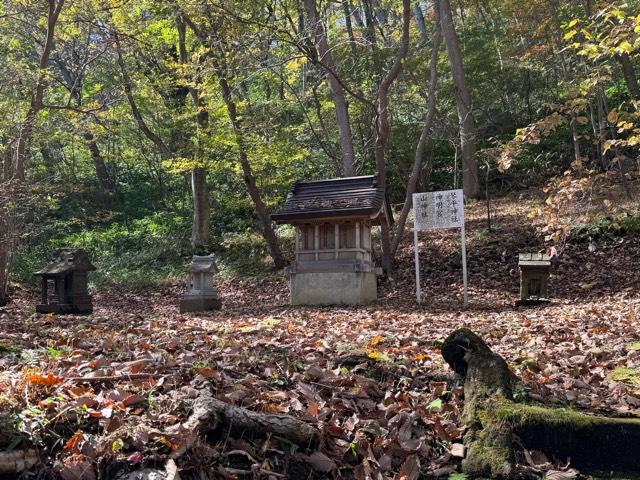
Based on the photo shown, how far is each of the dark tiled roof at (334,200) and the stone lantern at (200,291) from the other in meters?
1.92

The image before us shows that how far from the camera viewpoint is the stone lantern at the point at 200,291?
11883 millimetres

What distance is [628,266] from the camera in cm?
1236

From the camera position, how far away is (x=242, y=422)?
9.57 ft

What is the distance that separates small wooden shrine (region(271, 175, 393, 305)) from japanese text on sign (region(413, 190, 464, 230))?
88 centimetres

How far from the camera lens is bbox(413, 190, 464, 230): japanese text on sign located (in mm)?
11078

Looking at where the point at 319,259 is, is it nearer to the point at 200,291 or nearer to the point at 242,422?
the point at 200,291

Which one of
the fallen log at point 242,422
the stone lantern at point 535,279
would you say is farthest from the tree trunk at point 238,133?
the fallen log at point 242,422

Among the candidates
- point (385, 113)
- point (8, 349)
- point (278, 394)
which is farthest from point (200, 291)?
point (278, 394)

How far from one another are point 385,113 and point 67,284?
26.1 feet

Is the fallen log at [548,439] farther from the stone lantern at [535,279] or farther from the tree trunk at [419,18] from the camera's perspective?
the tree trunk at [419,18]

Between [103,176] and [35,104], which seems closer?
[35,104]

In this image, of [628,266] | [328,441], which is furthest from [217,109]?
[328,441]

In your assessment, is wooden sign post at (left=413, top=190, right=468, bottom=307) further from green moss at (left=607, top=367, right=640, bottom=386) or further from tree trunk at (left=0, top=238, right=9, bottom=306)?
tree trunk at (left=0, top=238, right=9, bottom=306)

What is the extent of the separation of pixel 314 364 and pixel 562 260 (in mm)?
11000
